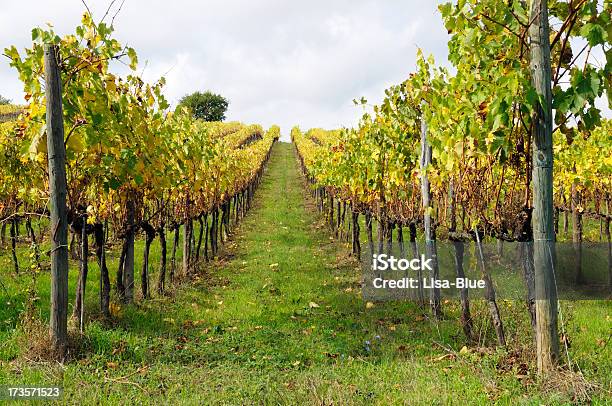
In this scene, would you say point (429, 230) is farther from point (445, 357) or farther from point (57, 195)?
point (57, 195)

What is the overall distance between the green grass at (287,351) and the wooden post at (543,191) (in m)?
0.44

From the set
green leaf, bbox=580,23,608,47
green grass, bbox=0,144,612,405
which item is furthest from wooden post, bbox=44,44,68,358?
green leaf, bbox=580,23,608,47

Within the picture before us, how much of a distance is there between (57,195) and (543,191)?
4.74 m

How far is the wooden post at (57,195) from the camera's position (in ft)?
16.7

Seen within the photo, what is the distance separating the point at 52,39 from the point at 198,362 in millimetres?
3826

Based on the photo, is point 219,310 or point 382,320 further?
point 219,310

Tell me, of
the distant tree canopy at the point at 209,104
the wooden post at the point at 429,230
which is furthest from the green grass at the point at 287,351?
the distant tree canopy at the point at 209,104

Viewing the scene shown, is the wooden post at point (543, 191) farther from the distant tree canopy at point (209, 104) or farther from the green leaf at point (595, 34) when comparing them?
the distant tree canopy at point (209, 104)

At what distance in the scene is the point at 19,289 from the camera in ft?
28.6

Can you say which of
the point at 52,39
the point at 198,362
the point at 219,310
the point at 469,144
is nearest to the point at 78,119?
the point at 52,39

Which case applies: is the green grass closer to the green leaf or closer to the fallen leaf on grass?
the fallen leaf on grass

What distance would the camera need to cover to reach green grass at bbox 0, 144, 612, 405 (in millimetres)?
4445

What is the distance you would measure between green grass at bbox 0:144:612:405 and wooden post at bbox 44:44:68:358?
428mm

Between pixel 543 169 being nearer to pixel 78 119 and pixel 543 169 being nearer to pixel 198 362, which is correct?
pixel 198 362
